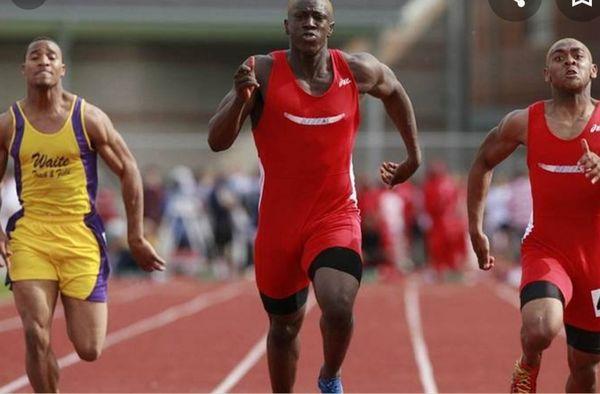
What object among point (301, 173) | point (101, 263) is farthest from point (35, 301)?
point (301, 173)

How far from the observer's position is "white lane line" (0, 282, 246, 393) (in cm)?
1087

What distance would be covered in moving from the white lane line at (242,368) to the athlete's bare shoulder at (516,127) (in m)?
3.54

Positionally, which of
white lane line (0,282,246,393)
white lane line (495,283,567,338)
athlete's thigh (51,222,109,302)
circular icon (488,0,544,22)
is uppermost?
circular icon (488,0,544,22)

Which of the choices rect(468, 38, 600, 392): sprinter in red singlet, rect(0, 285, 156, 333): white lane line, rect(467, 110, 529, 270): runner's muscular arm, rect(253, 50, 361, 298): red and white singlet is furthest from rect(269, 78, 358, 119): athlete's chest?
rect(0, 285, 156, 333): white lane line

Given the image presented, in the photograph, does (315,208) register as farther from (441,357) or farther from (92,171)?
(441,357)

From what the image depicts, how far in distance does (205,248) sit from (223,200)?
1439 millimetres

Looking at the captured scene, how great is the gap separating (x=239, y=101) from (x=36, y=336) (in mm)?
1740

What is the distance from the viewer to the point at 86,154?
801cm

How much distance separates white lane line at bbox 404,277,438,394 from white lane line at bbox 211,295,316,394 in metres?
1.17

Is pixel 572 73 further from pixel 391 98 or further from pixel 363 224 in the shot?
pixel 363 224

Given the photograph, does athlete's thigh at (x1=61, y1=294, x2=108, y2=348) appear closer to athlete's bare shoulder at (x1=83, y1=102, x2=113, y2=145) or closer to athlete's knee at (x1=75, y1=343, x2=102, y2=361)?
athlete's knee at (x1=75, y1=343, x2=102, y2=361)

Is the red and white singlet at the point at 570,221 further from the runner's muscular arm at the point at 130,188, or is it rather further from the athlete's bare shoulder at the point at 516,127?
the runner's muscular arm at the point at 130,188

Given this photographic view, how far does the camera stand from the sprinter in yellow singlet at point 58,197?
7.91m

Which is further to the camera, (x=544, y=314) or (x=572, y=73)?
(x=572, y=73)
